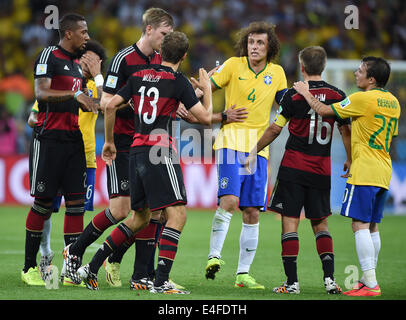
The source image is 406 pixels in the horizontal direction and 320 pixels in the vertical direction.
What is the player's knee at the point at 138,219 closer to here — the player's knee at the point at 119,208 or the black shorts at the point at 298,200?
the player's knee at the point at 119,208

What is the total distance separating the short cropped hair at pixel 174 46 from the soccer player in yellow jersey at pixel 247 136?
3.93 feet

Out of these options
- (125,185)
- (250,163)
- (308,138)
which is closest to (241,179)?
(250,163)

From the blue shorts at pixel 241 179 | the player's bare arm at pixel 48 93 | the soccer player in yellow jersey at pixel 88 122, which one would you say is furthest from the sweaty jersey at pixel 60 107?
the blue shorts at pixel 241 179

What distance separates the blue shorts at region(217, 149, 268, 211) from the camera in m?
6.52

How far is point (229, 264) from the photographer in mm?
8070

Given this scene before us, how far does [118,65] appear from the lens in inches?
244

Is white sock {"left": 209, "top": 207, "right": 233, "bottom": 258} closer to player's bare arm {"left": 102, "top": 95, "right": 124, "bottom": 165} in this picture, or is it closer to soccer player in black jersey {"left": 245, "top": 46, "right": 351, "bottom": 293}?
soccer player in black jersey {"left": 245, "top": 46, "right": 351, "bottom": 293}

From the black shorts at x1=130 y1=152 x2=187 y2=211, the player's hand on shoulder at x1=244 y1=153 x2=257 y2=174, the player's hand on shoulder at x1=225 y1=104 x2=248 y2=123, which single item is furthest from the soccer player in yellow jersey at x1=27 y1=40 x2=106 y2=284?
the player's hand on shoulder at x1=244 y1=153 x2=257 y2=174

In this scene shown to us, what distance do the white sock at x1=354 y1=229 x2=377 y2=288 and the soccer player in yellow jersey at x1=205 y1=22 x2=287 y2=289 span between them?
1.07 metres

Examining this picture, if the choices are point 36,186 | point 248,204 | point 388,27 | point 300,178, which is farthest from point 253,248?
point 388,27

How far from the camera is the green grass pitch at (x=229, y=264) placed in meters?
5.71

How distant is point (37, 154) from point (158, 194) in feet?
5.17

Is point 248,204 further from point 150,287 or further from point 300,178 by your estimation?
point 150,287

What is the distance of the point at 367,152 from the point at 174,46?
1.98 meters
